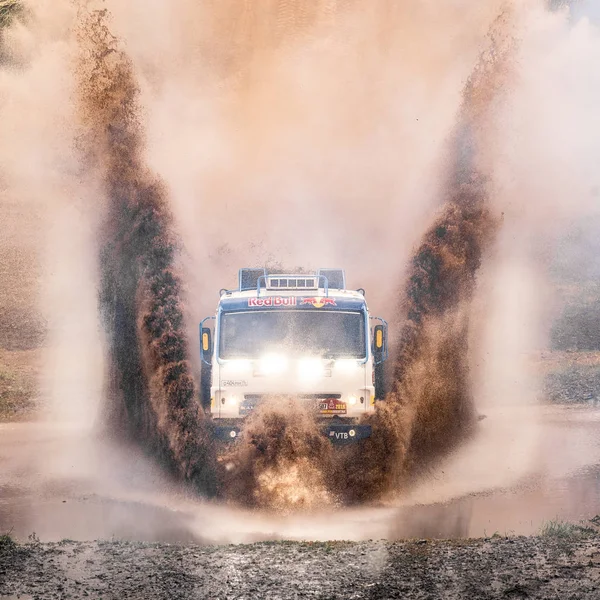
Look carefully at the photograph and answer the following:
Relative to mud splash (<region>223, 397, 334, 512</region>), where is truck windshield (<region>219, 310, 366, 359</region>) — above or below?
above

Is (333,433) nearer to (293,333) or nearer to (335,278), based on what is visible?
(293,333)

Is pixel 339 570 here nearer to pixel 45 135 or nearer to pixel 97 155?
pixel 97 155

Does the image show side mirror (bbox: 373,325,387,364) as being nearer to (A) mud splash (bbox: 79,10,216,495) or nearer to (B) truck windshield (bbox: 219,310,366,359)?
(B) truck windshield (bbox: 219,310,366,359)

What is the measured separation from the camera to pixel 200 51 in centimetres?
3772

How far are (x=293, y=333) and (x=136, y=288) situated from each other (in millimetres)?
4520

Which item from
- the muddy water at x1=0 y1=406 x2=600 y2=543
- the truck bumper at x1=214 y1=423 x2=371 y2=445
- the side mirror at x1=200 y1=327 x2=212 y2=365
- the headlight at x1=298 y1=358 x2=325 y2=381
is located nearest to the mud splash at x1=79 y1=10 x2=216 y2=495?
the truck bumper at x1=214 y1=423 x2=371 y2=445

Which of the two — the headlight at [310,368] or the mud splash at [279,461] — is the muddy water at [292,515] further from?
the headlight at [310,368]

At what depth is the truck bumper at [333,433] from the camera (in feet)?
49.5

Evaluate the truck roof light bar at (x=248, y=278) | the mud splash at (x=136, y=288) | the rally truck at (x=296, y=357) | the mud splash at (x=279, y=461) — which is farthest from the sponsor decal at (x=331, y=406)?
the truck roof light bar at (x=248, y=278)

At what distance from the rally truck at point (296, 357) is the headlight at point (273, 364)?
0.05 ft

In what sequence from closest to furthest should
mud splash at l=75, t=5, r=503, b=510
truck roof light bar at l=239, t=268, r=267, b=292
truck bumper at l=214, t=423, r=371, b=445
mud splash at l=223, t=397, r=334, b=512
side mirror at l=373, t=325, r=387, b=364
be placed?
1. mud splash at l=223, t=397, r=334, b=512
2. mud splash at l=75, t=5, r=503, b=510
3. truck bumper at l=214, t=423, r=371, b=445
4. side mirror at l=373, t=325, r=387, b=364
5. truck roof light bar at l=239, t=268, r=267, b=292

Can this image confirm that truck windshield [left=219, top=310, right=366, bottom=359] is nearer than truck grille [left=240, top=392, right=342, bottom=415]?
No

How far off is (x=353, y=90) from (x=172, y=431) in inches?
867

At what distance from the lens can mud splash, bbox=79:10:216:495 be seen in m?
16.2
